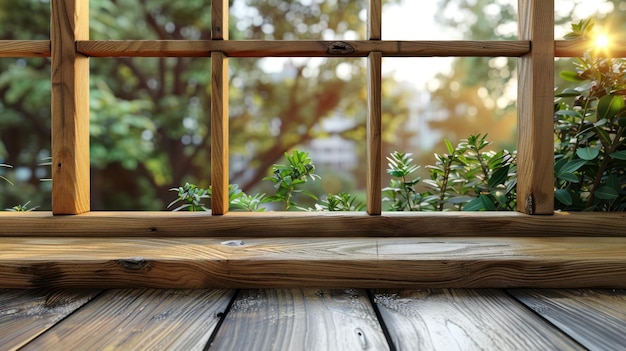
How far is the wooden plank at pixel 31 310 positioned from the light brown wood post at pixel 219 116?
0.77 ft

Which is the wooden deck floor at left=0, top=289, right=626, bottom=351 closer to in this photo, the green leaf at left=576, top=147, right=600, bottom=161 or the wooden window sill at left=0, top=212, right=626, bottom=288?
the wooden window sill at left=0, top=212, right=626, bottom=288

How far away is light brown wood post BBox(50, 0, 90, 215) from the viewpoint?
0.74m

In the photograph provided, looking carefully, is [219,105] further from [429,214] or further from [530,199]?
[530,199]

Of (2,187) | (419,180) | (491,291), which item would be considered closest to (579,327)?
(491,291)

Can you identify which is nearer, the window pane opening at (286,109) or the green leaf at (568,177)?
the green leaf at (568,177)

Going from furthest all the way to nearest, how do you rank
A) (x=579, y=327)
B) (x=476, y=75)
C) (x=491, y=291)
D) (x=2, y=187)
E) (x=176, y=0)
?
(x=476, y=75)
(x=176, y=0)
(x=2, y=187)
(x=491, y=291)
(x=579, y=327)

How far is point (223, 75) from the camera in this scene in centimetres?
73

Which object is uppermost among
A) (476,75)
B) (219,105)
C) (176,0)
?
(176,0)

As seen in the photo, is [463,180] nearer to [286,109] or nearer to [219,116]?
[219,116]

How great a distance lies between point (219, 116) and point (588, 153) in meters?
0.61

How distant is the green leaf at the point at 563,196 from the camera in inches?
30.3

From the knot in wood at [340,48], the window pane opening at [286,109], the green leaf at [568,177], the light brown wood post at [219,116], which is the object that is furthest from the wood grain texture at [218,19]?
the window pane opening at [286,109]

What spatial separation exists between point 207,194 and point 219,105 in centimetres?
21

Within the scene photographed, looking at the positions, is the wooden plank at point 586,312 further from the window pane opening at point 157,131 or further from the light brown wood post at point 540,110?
the window pane opening at point 157,131
